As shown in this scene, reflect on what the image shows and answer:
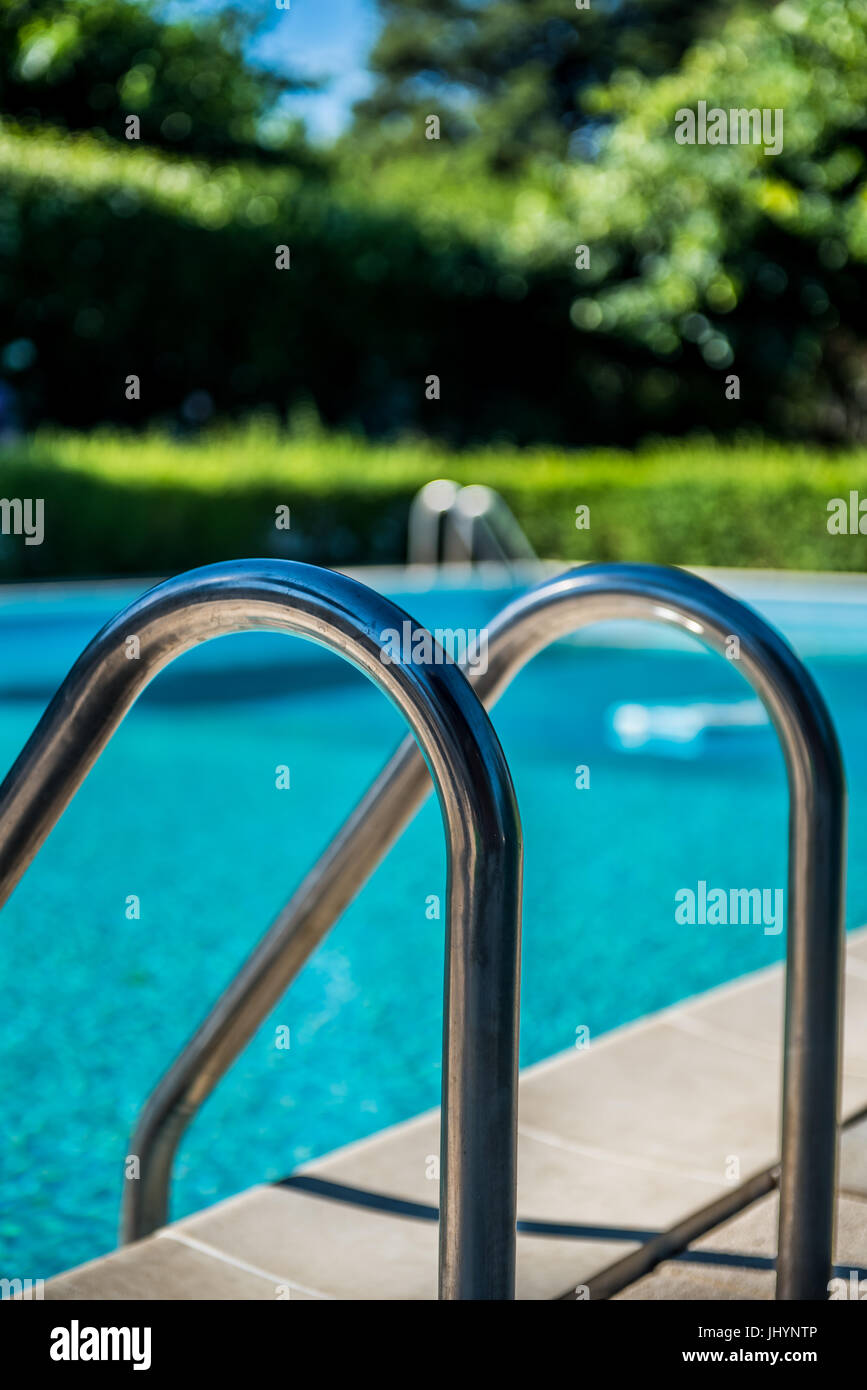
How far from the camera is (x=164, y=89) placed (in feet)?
61.9

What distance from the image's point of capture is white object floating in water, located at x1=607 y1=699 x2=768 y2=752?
→ 23.9ft

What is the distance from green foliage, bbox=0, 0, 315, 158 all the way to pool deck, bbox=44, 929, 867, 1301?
13447 mm

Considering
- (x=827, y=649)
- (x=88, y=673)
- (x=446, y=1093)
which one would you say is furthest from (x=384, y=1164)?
(x=827, y=649)

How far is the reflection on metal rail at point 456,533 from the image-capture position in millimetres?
13055

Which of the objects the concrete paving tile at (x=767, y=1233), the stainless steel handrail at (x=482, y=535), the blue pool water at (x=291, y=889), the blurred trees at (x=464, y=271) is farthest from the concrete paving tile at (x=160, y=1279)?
the blurred trees at (x=464, y=271)

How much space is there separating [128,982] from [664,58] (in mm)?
34337

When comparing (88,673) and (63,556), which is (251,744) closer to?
(63,556)

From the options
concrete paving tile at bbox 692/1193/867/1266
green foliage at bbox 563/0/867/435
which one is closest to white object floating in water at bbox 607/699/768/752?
concrete paving tile at bbox 692/1193/867/1266

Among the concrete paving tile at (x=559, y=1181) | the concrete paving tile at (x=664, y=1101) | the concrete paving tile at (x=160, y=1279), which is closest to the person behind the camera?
the concrete paving tile at (x=160, y=1279)

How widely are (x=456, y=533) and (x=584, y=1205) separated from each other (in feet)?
37.8

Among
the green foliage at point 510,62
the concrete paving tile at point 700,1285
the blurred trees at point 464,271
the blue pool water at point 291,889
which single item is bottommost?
the concrete paving tile at point 700,1285

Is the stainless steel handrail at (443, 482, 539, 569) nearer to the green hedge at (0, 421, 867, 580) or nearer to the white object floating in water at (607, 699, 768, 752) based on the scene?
the green hedge at (0, 421, 867, 580)

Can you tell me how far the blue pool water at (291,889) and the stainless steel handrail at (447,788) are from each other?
1.70 meters

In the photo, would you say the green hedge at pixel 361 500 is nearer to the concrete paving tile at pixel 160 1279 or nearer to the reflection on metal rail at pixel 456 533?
the reflection on metal rail at pixel 456 533
